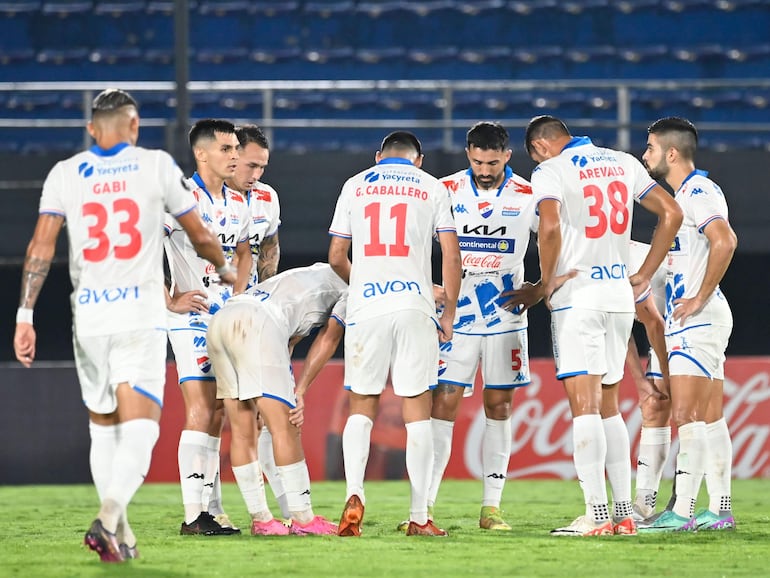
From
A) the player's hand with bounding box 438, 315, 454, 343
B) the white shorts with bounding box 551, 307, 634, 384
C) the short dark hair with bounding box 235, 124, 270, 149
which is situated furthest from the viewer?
the short dark hair with bounding box 235, 124, 270, 149

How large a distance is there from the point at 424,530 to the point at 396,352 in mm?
949

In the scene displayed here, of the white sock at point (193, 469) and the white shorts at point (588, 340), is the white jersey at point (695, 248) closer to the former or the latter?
the white shorts at point (588, 340)

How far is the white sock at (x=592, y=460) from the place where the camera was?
20.7ft

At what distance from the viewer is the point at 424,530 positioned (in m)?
6.45

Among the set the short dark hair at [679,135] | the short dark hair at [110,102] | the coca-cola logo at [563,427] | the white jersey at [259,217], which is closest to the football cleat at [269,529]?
the white jersey at [259,217]

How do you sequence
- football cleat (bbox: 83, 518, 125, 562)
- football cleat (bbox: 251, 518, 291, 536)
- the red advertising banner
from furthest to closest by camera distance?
the red advertising banner → football cleat (bbox: 251, 518, 291, 536) → football cleat (bbox: 83, 518, 125, 562)

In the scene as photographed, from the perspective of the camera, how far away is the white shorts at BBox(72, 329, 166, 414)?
548 cm

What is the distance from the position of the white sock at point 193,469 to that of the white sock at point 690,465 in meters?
2.66

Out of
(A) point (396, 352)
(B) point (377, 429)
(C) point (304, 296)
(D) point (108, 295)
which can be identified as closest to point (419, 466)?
(A) point (396, 352)

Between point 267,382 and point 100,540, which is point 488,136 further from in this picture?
point 100,540

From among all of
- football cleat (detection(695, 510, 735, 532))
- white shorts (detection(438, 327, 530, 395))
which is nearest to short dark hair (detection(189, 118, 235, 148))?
white shorts (detection(438, 327, 530, 395))

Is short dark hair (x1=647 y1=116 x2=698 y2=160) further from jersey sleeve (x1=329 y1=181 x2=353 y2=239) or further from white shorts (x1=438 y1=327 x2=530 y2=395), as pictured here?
jersey sleeve (x1=329 y1=181 x2=353 y2=239)

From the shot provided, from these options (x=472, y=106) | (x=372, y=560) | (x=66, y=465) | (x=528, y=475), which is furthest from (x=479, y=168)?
(x=472, y=106)

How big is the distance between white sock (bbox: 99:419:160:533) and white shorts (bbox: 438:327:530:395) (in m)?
2.21
